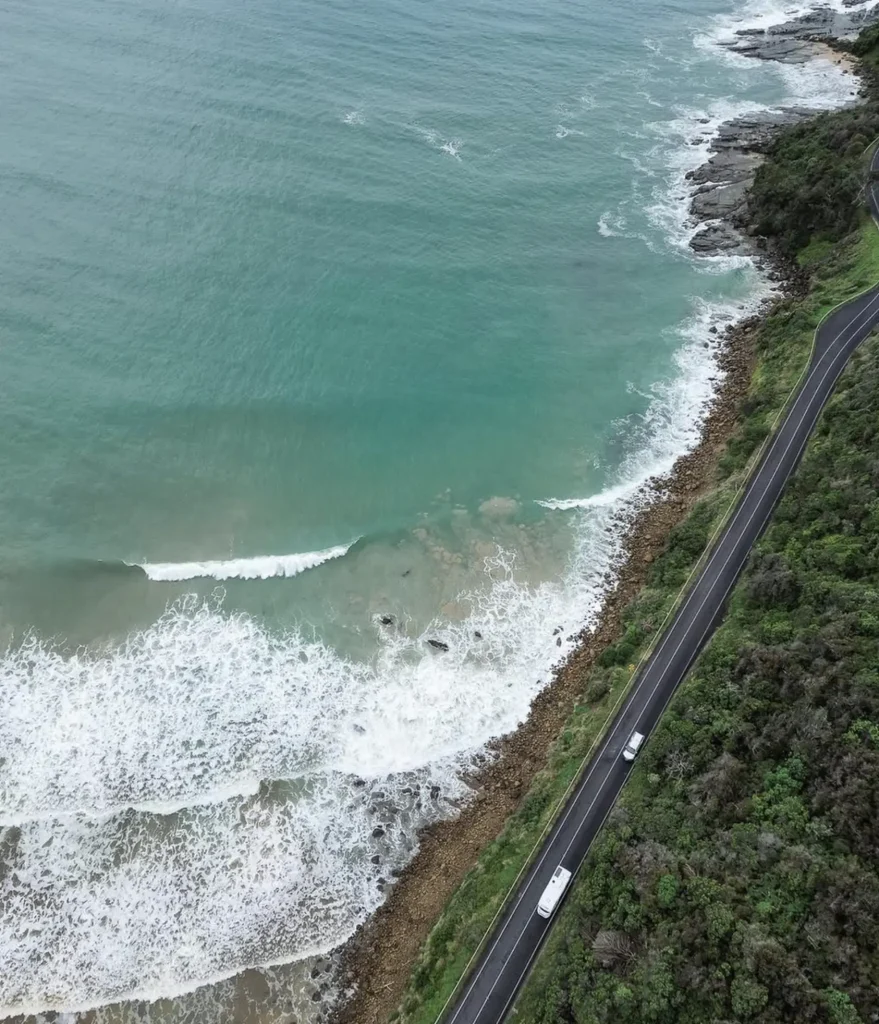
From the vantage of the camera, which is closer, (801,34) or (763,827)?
(763,827)

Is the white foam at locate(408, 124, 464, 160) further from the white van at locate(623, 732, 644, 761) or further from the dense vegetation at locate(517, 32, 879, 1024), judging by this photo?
the white van at locate(623, 732, 644, 761)

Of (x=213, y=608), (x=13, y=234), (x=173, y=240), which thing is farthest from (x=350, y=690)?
(x=13, y=234)

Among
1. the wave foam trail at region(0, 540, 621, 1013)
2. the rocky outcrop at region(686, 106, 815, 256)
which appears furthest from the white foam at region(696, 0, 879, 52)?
the wave foam trail at region(0, 540, 621, 1013)

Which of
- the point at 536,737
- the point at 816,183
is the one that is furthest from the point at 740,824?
the point at 816,183

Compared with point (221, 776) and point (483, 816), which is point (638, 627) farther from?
point (221, 776)

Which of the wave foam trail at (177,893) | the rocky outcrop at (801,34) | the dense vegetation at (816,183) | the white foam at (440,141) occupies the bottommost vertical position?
the wave foam trail at (177,893)

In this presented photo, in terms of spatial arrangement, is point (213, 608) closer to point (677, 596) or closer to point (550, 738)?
point (550, 738)

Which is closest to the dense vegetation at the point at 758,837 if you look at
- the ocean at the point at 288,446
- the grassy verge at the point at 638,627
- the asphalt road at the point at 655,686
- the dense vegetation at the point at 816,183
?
the asphalt road at the point at 655,686

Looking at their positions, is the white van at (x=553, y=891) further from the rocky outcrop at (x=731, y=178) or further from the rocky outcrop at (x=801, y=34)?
the rocky outcrop at (x=801, y=34)
